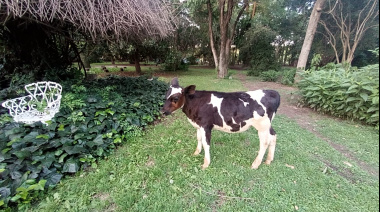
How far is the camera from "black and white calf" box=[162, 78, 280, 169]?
240 centimetres

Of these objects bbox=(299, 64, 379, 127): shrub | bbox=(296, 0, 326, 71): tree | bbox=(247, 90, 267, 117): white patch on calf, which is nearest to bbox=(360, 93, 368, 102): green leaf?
bbox=(299, 64, 379, 127): shrub

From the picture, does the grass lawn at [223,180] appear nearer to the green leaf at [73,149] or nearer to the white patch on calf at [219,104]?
the green leaf at [73,149]

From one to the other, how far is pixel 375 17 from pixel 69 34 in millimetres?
18848

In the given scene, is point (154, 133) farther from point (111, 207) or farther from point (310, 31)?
point (310, 31)

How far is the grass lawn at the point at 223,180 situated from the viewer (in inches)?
81.7

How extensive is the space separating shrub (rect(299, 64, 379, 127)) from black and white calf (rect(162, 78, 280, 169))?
2944 mm

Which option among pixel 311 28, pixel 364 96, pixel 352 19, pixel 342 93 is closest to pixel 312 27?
pixel 311 28

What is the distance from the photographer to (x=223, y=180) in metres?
2.45

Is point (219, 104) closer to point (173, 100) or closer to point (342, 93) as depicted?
point (173, 100)

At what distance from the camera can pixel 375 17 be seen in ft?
39.3

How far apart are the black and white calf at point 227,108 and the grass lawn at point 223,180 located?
21.1 inches

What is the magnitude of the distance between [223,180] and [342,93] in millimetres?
4396

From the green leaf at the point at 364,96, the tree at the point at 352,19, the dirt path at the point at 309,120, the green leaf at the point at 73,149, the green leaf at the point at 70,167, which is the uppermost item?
the tree at the point at 352,19

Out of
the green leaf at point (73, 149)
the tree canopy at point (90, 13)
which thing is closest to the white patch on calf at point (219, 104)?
the green leaf at point (73, 149)
